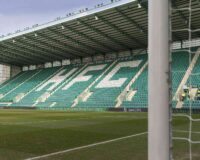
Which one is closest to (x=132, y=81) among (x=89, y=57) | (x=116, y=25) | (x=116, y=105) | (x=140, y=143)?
(x=116, y=105)

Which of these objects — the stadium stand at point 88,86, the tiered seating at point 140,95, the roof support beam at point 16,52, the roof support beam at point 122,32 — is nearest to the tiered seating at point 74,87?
the stadium stand at point 88,86

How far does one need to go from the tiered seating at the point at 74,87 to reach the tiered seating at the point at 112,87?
2093 mm

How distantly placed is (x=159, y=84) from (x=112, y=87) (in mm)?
42524

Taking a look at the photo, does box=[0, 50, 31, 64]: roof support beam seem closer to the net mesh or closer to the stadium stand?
the stadium stand

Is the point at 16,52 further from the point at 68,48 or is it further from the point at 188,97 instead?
the point at 188,97

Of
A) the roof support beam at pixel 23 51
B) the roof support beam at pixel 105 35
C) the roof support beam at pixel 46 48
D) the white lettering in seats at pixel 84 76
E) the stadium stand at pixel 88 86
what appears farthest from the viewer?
the roof support beam at pixel 23 51

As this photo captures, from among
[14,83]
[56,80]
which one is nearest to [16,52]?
[14,83]

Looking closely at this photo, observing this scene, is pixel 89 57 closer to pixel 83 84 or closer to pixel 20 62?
pixel 83 84

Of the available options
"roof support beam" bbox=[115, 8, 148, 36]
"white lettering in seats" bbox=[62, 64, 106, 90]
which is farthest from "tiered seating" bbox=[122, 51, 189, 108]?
"white lettering in seats" bbox=[62, 64, 106, 90]

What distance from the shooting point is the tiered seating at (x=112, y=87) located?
140 feet

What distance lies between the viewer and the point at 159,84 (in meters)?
2.54

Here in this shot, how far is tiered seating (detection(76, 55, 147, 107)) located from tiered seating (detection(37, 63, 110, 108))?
209 centimetres

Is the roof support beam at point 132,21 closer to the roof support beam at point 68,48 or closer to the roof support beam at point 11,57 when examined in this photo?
the roof support beam at point 68,48

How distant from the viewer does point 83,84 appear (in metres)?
49.6
